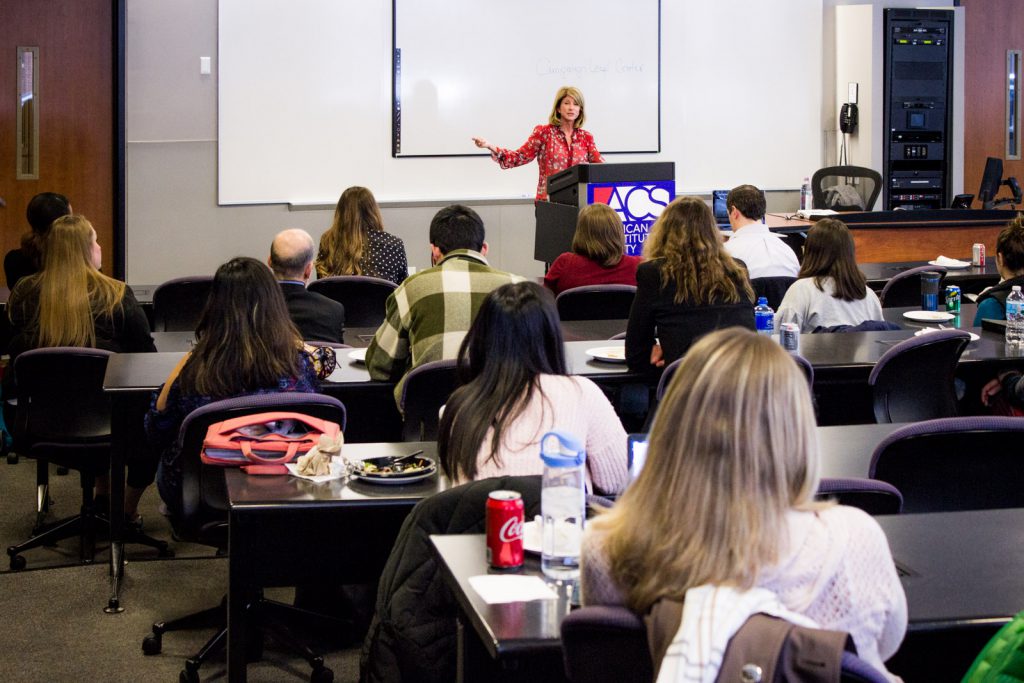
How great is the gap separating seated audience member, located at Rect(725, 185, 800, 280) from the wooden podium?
798 millimetres

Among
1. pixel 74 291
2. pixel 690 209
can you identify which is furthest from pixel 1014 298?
pixel 74 291

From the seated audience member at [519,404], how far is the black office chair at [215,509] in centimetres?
71

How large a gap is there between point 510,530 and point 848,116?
8.99 metres

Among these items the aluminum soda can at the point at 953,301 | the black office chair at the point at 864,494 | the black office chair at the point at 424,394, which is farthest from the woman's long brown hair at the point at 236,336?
the aluminum soda can at the point at 953,301

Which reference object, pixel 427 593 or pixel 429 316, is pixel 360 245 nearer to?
pixel 429 316

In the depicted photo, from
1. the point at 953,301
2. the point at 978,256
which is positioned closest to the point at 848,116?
the point at 978,256

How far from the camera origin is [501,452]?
2.82m

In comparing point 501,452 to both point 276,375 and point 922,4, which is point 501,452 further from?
point 922,4

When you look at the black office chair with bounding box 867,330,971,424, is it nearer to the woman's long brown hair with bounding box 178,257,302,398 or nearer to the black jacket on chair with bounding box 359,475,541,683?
the woman's long brown hair with bounding box 178,257,302,398

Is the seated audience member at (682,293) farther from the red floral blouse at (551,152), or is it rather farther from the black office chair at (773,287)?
the red floral blouse at (551,152)

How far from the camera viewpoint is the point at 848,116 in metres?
10.6

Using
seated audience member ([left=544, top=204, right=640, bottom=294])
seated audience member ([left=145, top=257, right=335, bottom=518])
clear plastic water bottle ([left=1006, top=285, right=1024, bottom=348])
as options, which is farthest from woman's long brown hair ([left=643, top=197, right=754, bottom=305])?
seated audience member ([left=544, top=204, right=640, bottom=294])

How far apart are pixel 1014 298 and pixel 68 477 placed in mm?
4229

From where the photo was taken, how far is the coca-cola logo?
89.4 inches
